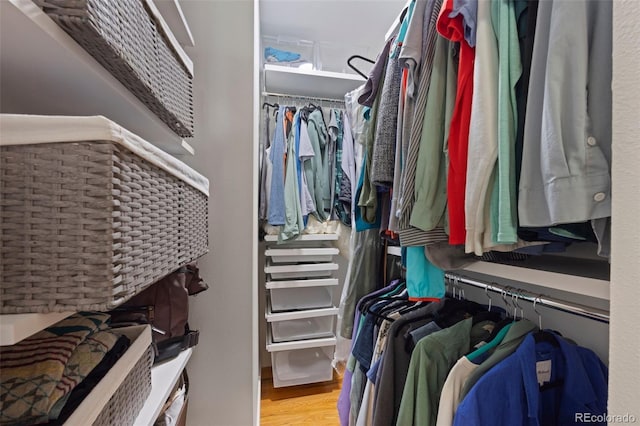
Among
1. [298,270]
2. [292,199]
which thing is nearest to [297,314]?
[298,270]

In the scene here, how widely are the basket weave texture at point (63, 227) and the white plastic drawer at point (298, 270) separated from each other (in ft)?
4.36

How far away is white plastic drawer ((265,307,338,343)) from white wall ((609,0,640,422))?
146 centimetres

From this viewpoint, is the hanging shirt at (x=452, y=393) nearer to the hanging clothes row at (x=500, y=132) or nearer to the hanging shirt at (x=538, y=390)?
the hanging shirt at (x=538, y=390)

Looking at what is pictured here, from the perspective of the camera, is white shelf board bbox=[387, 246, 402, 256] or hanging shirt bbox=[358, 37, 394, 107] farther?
white shelf board bbox=[387, 246, 402, 256]

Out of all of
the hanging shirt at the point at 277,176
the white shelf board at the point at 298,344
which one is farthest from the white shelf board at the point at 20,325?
the white shelf board at the point at 298,344

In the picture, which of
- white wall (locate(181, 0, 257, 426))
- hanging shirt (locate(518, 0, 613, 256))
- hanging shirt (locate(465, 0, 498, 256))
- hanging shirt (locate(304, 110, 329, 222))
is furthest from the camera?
hanging shirt (locate(304, 110, 329, 222))

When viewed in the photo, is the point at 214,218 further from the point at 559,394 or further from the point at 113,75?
the point at 559,394

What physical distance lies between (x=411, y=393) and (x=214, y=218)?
843mm

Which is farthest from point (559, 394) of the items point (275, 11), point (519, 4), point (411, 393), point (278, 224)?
point (275, 11)

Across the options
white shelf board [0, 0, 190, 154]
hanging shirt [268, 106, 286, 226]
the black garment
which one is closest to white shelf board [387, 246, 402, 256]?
the black garment

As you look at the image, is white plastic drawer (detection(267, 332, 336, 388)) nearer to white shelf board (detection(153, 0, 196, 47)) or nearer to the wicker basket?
the wicker basket

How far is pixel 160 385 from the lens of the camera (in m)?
0.70

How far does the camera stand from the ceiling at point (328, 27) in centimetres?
166

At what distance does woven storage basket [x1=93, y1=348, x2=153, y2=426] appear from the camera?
0.44 metres
